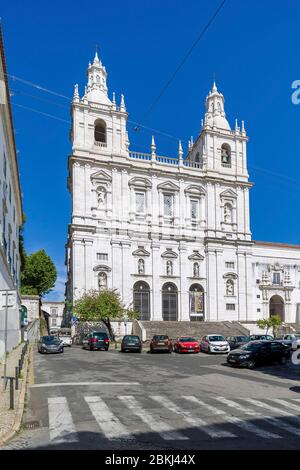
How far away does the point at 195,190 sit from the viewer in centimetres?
5997

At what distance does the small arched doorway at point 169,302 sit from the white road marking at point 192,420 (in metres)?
42.5

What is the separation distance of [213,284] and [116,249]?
1332 cm

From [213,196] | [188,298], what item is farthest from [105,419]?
[213,196]

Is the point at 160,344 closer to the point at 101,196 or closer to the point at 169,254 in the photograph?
the point at 169,254

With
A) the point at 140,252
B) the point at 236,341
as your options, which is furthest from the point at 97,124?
the point at 236,341

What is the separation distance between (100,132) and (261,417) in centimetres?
5039

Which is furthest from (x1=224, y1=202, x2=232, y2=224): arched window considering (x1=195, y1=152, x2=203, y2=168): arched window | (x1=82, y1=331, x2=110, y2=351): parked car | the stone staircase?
(x1=82, y1=331, x2=110, y2=351): parked car

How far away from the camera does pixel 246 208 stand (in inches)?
2438

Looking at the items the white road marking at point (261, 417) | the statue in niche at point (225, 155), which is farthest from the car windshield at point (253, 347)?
the statue in niche at point (225, 155)

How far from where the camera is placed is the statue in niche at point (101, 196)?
54.9 meters

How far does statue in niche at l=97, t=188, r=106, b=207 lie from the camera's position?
5494cm

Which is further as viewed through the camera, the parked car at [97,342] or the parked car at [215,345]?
the parked car at [97,342]

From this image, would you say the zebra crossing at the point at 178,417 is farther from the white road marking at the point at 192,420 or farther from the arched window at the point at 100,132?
the arched window at the point at 100,132

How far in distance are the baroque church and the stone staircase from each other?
295 centimetres
